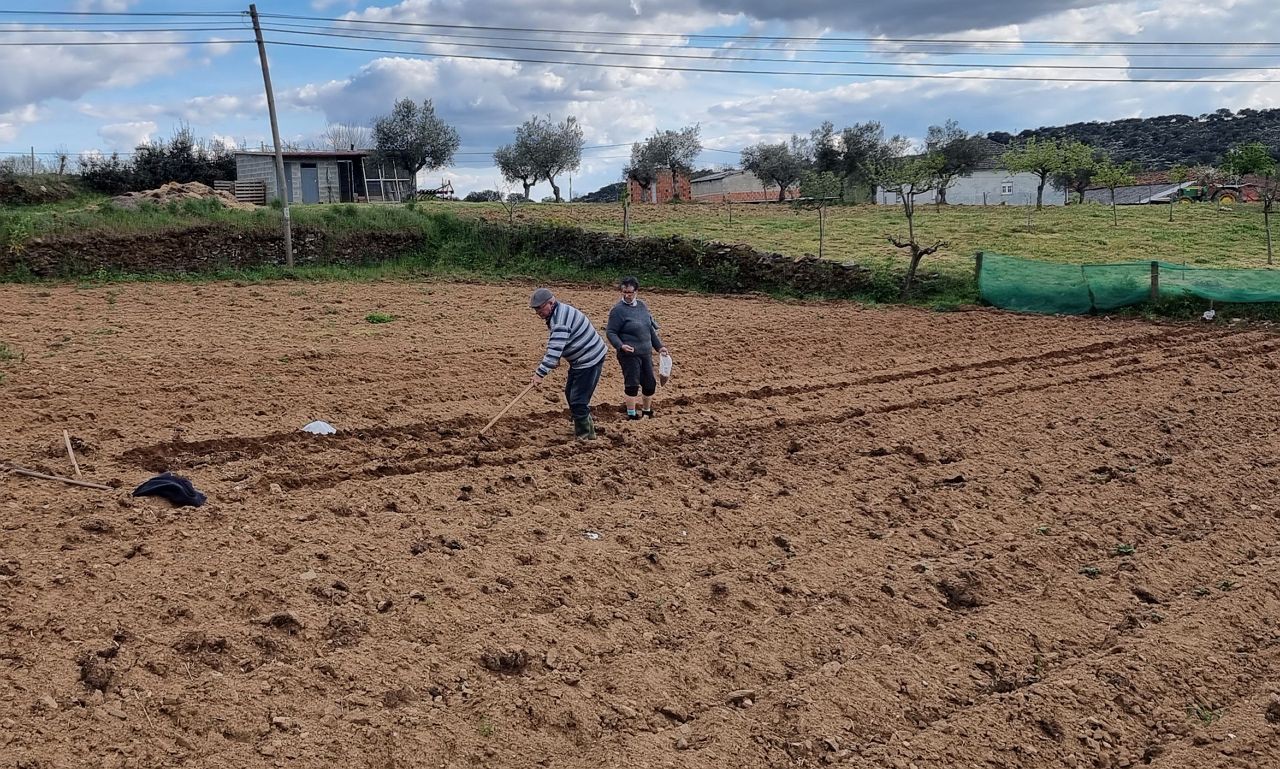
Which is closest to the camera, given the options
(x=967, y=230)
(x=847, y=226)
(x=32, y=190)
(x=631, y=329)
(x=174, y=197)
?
(x=631, y=329)

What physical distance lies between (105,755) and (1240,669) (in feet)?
19.7

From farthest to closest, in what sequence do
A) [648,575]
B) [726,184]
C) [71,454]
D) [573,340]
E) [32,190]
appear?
[726,184]
[32,190]
[573,340]
[71,454]
[648,575]

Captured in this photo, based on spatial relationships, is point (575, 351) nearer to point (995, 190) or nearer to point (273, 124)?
point (273, 124)

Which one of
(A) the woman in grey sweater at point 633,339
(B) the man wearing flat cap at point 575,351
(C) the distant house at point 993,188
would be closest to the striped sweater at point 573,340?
(B) the man wearing flat cap at point 575,351

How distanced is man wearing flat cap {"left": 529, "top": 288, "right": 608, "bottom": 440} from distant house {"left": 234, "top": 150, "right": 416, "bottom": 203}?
37496 mm

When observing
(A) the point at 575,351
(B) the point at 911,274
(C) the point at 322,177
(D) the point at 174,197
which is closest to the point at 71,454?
(A) the point at 575,351

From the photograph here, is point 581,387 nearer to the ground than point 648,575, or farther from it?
farther from it

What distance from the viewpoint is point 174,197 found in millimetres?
32406

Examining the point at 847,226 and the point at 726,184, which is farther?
the point at 726,184

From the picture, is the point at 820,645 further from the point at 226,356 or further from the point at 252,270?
the point at 252,270

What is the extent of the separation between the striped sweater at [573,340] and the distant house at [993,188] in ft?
200

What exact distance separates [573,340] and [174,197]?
26.7m

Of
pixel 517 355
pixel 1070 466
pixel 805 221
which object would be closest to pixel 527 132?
pixel 805 221

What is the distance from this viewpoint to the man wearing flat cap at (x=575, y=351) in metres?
9.95
